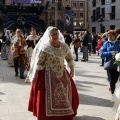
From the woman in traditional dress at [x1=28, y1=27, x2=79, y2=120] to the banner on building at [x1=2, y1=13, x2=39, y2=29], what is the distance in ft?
85.2

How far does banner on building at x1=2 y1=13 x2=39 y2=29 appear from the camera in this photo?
3119 cm

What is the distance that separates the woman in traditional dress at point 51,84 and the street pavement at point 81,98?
22.2 inches

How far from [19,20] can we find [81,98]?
2576 centimetres

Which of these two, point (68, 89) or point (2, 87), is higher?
point (68, 89)

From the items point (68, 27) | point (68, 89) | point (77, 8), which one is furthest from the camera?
point (77, 8)

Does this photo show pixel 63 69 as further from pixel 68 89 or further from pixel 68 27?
pixel 68 27

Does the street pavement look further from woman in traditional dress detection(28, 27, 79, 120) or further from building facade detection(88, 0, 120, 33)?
building facade detection(88, 0, 120, 33)

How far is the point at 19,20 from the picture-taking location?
104 feet

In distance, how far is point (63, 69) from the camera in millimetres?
5066

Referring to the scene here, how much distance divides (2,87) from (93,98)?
8.03 ft

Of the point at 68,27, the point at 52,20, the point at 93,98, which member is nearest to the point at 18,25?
the point at 68,27

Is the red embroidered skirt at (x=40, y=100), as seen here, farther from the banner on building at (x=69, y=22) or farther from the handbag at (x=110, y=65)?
the banner on building at (x=69, y=22)

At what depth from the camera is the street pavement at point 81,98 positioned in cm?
560

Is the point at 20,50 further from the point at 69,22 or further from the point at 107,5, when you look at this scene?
the point at 107,5
